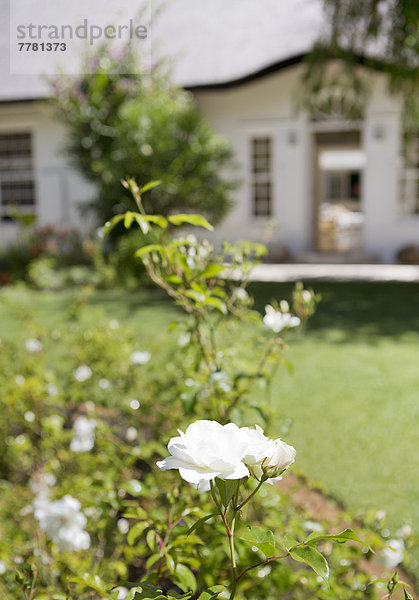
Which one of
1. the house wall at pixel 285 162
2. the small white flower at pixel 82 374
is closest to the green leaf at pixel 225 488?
the small white flower at pixel 82 374

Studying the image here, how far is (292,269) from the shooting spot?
39.4ft

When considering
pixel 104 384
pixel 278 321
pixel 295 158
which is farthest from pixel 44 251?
pixel 278 321

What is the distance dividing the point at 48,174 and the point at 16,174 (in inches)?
39.7

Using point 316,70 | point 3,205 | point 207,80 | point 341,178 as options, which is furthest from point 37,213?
point 341,178

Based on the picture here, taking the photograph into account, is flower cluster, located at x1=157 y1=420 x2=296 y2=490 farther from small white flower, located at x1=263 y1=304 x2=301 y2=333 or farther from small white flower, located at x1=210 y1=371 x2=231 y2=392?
small white flower, located at x1=263 y1=304 x2=301 y2=333

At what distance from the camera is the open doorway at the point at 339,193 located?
14906mm

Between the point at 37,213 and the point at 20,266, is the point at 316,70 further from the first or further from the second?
the point at 37,213

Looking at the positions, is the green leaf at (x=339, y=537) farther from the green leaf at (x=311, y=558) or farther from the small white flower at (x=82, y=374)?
the small white flower at (x=82, y=374)

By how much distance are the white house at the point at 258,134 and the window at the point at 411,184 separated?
20 mm

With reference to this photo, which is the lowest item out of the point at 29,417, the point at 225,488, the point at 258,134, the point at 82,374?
the point at 29,417

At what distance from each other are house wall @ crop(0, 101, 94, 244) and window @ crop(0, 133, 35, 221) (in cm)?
32

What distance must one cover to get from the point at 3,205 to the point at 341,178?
16.4m

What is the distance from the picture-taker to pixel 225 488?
1.01 meters

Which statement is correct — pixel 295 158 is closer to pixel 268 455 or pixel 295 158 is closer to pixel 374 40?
pixel 374 40
